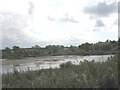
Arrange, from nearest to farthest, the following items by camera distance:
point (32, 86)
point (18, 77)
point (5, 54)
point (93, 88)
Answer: point (93, 88)
point (32, 86)
point (18, 77)
point (5, 54)

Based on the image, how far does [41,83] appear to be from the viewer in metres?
10.1

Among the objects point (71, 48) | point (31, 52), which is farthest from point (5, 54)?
point (71, 48)

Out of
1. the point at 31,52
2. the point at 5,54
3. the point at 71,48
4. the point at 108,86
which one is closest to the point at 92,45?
the point at 71,48

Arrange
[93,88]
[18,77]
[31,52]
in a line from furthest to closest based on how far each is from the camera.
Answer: [31,52] < [18,77] < [93,88]

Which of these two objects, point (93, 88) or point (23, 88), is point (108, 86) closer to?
point (93, 88)

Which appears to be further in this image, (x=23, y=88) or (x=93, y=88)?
(x=23, y=88)

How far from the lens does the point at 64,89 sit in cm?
925

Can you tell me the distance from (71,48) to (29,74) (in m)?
56.6

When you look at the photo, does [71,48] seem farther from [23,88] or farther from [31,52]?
[23,88]

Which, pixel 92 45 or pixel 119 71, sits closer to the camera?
pixel 119 71

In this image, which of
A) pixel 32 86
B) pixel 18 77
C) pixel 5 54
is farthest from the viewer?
pixel 5 54

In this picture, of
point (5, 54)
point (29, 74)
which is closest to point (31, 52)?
point (5, 54)

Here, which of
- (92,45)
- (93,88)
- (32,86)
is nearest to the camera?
(93,88)

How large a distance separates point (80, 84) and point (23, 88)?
6.76ft
